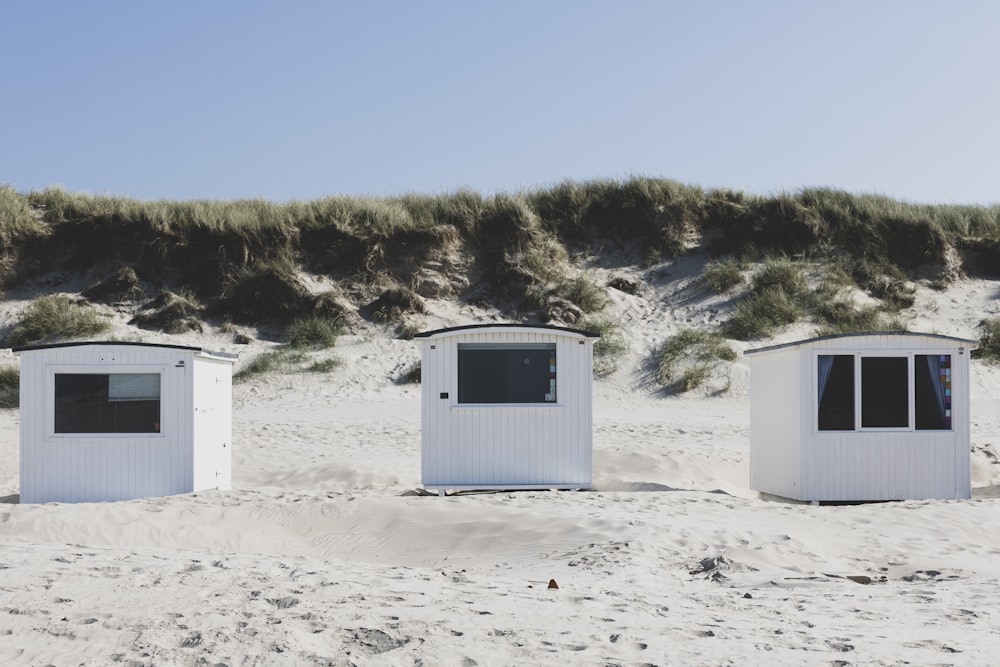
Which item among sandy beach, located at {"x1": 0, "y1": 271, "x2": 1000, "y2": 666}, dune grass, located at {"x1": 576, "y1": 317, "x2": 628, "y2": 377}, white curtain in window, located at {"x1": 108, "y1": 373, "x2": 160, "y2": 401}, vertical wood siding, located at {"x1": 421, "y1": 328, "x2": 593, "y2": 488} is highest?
dune grass, located at {"x1": 576, "y1": 317, "x2": 628, "y2": 377}

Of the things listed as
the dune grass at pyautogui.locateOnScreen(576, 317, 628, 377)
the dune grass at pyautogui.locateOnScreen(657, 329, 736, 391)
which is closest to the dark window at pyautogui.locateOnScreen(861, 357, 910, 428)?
the dune grass at pyautogui.locateOnScreen(657, 329, 736, 391)

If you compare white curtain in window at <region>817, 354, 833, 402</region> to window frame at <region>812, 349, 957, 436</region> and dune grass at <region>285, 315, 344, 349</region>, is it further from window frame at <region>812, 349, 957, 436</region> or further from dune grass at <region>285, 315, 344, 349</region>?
dune grass at <region>285, 315, 344, 349</region>

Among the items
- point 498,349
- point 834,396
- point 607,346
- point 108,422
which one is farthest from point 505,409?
point 607,346

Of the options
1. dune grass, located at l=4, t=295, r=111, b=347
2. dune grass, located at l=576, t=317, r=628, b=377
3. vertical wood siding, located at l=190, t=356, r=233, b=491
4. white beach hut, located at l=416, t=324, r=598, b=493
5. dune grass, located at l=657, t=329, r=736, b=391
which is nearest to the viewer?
vertical wood siding, located at l=190, t=356, r=233, b=491

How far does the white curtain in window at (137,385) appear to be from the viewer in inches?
470

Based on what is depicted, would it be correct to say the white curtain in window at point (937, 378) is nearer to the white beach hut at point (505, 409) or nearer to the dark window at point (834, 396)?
the dark window at point (834, 396)

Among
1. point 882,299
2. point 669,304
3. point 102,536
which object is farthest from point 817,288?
point 102,536

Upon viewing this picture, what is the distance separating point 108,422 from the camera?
39.3ft

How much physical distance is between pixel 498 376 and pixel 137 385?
447cm

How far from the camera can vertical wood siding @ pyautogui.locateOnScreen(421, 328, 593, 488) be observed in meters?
12.3

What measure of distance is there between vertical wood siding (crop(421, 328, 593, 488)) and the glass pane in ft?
13.4

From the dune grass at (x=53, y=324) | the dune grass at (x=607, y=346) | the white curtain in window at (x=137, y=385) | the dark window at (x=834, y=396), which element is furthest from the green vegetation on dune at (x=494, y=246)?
the white curtain in window at (x=137, y=385)

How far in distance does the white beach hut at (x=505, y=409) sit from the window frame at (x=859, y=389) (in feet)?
9.22

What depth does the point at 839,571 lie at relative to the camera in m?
8.09
